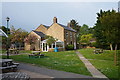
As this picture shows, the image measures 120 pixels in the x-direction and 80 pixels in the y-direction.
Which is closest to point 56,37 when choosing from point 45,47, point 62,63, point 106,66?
point 45,47

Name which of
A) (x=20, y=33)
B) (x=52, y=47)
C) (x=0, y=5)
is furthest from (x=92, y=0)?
(x=20, y=33)

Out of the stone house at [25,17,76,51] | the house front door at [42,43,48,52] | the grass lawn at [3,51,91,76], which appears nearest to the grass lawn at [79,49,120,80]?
the grass lawn at [3,51,91,76]

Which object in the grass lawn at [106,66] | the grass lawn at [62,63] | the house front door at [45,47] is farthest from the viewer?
the house front door at [45,47]

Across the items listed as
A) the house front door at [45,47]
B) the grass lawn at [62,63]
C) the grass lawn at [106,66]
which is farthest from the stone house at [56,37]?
the grass lawn at [106,66]

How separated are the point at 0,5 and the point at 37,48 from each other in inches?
868

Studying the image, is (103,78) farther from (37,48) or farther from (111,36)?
(37,48)

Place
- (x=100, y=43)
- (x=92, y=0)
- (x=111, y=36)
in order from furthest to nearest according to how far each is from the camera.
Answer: (x=100, y=43) → (x=92, y=0) → (x=111, y=36)

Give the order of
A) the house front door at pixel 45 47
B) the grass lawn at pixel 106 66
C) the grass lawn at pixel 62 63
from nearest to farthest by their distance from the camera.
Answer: the grass lawn at pixel 106 66 < the grass lawn at pixel 62 63 < the house front door at pixel 45 47

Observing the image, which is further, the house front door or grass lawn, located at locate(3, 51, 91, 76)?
the house front door

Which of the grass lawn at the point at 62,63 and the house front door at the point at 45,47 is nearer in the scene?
the grass lawn at the point at 62,63

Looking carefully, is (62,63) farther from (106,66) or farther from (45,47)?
(45,47)

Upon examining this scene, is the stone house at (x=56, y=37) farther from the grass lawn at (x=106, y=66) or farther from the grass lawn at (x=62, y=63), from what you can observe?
the grass lawn at (x=106, y=66)

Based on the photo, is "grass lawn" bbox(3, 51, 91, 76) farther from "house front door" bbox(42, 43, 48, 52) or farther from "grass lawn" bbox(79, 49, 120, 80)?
"house front door" bbox(42, 43, 48, 52)

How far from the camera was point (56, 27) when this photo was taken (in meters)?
34.9
